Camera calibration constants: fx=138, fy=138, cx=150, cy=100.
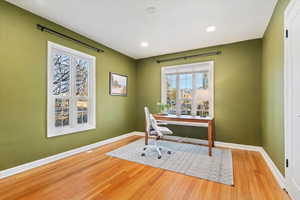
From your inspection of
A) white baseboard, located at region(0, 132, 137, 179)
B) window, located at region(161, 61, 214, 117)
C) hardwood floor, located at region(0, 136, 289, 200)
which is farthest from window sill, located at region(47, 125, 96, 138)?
window, located at region(161, 61, 214, 117)

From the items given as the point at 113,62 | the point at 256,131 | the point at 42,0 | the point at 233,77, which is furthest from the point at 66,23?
the point at 256,131

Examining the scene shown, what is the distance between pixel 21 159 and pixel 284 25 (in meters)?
4.23

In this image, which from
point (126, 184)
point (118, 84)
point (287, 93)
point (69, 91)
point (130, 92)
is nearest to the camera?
point (287, 93)

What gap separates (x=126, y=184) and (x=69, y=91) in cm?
225

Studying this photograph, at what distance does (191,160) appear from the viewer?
2.65 metres

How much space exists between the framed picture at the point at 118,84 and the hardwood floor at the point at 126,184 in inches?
81.8

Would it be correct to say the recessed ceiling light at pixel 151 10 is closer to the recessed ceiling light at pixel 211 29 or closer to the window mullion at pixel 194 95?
the recessed ceiling light at pixel 211 29

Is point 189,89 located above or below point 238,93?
above

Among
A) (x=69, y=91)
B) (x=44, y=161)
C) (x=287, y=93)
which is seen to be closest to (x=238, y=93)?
(x=287, y=93)

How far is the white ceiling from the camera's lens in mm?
2094

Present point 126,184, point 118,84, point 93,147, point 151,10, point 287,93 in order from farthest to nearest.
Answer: point 118,84, point 93,147, point 151,10, point 126,184, point 287,93

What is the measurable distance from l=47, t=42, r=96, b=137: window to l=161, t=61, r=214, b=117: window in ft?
7.10

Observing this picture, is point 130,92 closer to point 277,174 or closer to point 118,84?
point 118,84

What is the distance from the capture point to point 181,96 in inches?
164
